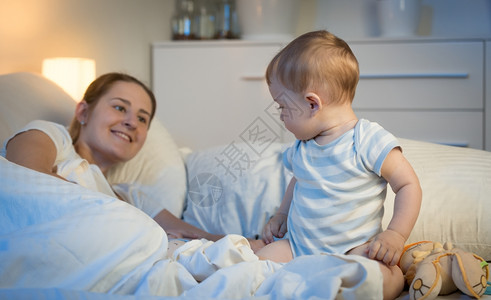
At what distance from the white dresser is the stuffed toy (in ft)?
5.37

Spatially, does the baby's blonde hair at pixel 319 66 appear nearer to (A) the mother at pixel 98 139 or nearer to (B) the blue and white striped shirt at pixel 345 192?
(B) the blue and white striped shirt at pixel 345 192

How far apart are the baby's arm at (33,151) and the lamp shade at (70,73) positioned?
0.64 m

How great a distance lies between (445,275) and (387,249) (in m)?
0.10

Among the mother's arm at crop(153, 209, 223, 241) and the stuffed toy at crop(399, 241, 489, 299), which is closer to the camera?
the stuffed toy at crop(399, 241, 489, 299)

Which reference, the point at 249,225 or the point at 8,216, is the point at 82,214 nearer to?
the point at 8,216

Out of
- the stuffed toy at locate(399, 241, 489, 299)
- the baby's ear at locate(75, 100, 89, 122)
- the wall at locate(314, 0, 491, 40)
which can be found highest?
the wall at locate(314, 0, 491, 40)

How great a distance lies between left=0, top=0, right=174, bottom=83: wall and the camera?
6.13 ft

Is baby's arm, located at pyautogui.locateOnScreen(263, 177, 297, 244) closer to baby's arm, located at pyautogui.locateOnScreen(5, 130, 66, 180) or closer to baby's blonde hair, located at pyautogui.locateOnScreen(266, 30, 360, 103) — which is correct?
baby's blonde hair, located at pyautogui.locateOnScreen(266, 30, 360, 103)

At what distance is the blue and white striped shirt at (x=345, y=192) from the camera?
102 centimetres

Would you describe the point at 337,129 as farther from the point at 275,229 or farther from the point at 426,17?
the point at 426,17

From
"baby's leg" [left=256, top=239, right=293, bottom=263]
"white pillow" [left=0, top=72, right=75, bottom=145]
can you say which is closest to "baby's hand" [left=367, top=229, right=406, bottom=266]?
"baby's leg" [left=256, top=239, right=293, bottom=263]

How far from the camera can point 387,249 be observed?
0.91 meters

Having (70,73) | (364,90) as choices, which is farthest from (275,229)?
(364,90)

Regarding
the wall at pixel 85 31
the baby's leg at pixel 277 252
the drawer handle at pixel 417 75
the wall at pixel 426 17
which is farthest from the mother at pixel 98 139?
the wall at pixel 426 17
